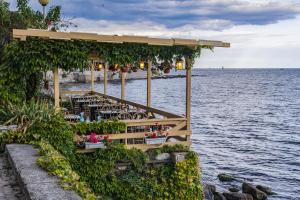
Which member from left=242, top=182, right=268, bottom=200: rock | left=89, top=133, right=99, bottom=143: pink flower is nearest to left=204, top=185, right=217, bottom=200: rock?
left=242, top=182, right=268, bottom=200: rock

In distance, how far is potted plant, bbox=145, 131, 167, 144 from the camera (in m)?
12.4

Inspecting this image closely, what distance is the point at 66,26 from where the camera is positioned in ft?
72.0

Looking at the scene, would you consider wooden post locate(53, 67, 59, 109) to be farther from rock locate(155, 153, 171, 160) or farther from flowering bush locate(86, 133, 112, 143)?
rock locate(155, 153, 171, 160)

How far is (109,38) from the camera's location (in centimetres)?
1212

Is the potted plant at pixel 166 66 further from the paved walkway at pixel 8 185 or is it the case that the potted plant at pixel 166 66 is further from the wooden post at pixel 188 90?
the paved walkway at pixel 8 185

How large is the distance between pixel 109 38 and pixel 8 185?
19.0ft

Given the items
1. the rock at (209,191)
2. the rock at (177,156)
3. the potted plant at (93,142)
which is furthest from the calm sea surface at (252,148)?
the potted plant at (93,142)

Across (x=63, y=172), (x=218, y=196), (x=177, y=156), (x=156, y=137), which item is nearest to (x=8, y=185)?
(x=63, y=172)

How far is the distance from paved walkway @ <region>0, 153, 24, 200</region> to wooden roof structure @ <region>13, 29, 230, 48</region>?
3779 mm

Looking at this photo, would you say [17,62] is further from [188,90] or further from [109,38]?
[188,90]

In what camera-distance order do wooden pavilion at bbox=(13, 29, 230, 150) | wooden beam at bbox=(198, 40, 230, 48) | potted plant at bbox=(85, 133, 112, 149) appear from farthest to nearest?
wooden beam at bbox=(198, 40, 230, 48) → potted plant at bbox=(85, 133, 112, 149) → wooden pavilion at bbox=(13, 29, 230, 150)

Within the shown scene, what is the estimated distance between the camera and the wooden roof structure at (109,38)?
1120 cm

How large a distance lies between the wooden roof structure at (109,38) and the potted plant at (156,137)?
2.68 m

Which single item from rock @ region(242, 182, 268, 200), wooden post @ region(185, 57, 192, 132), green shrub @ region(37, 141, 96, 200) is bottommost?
rock @ region(242, 182, 268, 200)
